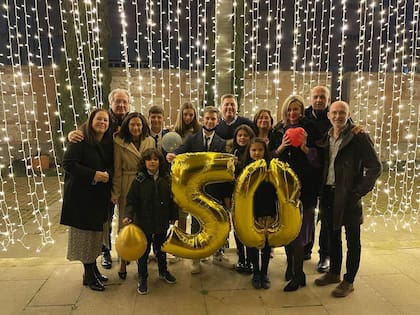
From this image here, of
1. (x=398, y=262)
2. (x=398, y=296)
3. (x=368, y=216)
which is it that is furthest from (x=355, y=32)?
(x=398, y=296)

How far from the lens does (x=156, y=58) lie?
32.9ft

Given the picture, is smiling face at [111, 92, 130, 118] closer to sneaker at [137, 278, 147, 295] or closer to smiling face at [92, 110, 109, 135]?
smiling face at [92, 110, 109, 135]

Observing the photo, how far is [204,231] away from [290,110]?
4.41 ft

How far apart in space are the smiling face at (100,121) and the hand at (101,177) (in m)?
0.38

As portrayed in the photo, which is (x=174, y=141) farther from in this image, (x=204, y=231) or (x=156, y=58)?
(x=156, y=58)

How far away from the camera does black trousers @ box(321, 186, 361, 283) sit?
9.07 feet

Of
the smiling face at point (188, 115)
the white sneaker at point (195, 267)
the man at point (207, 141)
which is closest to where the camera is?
the man at point (207, 141)

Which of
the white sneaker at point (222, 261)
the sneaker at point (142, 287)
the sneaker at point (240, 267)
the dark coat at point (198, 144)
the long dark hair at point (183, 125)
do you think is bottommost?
the white sneaker at point (222, 261)

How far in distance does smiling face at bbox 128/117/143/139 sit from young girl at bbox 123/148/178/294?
9.8 inches

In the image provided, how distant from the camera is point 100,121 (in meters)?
2.73

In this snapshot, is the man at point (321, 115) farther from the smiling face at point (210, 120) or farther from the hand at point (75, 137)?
the hand at point (75, 137)

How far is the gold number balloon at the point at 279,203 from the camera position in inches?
100

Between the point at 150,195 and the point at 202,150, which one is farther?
the point at 202,150

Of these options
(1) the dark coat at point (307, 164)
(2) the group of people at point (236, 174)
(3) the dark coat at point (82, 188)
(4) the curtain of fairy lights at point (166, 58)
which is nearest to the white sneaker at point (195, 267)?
(2) the group of people at point (236, 174)
